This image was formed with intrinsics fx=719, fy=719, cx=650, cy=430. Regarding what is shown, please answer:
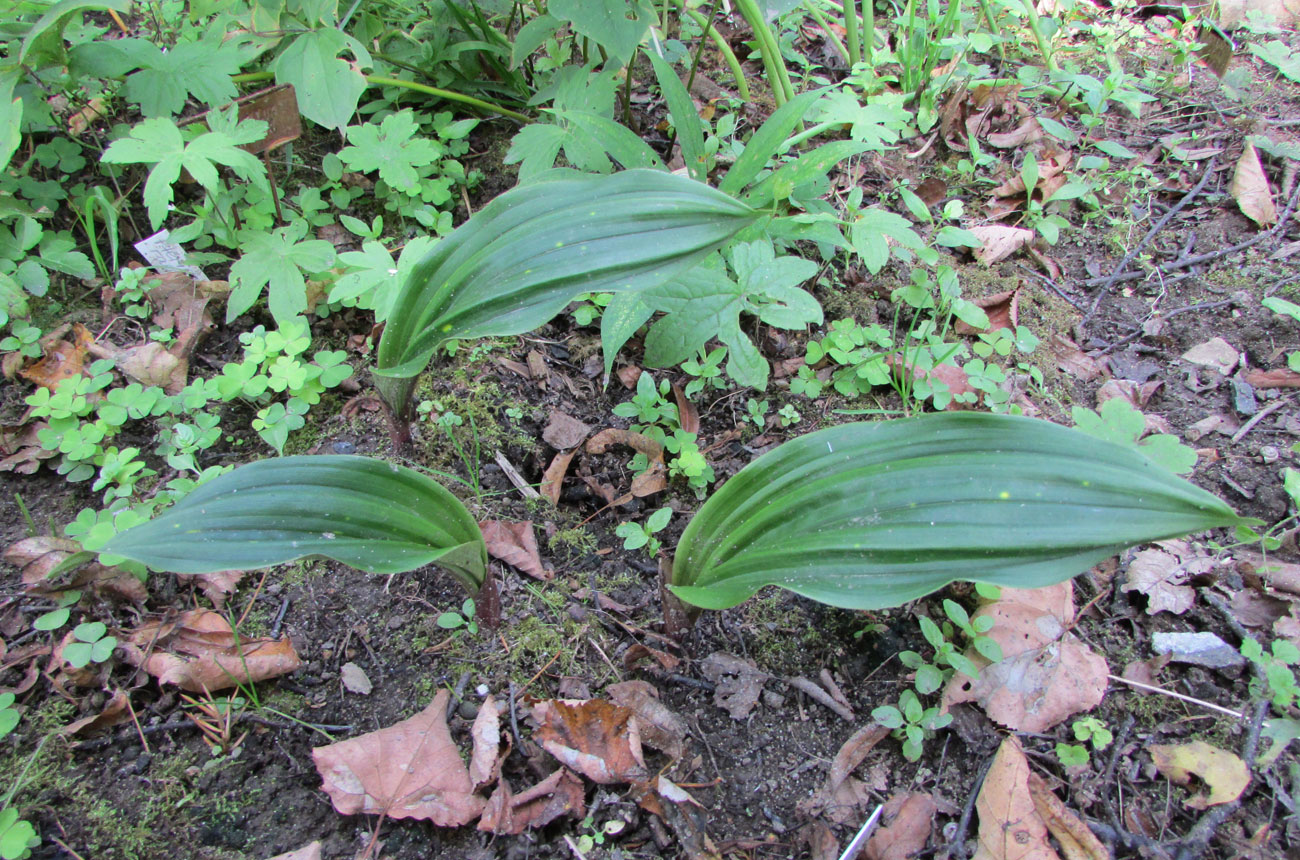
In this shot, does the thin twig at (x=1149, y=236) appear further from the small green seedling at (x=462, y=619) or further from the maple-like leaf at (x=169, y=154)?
the maple-like leaf at (x=169, y=154)

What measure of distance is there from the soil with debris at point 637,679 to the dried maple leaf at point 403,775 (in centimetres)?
3

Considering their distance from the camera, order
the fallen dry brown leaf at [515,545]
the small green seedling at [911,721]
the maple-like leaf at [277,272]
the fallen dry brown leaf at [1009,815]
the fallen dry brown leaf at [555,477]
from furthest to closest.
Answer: the maple-like leaf at [277,272]
the fallen dry brown leaf at [555,477]
the fallen dry brown leaf at [515,545]
the small green seedling at [911,721]
the fallen dry brown leaf at [1009,815]

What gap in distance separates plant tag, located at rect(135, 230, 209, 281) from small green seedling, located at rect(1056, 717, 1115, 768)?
235 cm

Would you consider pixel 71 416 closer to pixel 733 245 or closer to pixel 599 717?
pixel 599 717

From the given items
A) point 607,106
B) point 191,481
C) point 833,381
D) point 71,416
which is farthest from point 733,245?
point 71,416

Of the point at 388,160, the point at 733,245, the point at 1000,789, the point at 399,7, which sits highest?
the point at 399,7

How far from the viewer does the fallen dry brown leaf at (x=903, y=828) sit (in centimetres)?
121

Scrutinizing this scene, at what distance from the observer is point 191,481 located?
1.60m

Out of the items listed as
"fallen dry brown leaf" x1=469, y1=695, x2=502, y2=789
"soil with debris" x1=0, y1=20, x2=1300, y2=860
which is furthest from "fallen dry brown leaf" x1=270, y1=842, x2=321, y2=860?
"fallen dry brown leaf" x1=469, y1=695, x2=502, y2=789

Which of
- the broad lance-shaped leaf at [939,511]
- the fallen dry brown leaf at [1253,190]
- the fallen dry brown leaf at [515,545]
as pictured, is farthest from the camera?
the fallen dry brown leaf at [1253,190]

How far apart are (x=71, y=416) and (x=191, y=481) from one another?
392mm

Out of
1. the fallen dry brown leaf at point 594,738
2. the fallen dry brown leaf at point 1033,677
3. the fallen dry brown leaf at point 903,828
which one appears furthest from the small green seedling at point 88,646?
the fallen dry brown leaf at point 1033,677

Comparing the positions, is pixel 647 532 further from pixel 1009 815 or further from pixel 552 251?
pixel 1009 815

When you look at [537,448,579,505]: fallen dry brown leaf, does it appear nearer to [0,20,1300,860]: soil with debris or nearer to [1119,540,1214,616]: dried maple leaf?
[0,20,1300,860]: soil with debris
